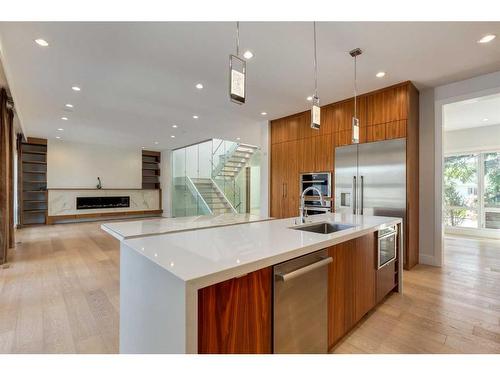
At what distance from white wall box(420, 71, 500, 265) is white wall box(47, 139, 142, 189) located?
30.9 ft

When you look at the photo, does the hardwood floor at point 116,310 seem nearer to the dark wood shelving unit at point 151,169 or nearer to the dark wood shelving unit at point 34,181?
the dark wood shelving unit at point 34,181

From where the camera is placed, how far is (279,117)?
5375 millimetres

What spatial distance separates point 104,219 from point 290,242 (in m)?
9.58

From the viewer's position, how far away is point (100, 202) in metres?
8.92

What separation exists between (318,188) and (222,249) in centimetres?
341

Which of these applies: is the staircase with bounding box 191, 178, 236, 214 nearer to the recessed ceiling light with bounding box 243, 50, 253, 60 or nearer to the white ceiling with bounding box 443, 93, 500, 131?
the recessed ceiling light with bounding box 243, 50, 253, 60

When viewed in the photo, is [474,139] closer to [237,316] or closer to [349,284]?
[349,284]

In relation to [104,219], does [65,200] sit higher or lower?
higher

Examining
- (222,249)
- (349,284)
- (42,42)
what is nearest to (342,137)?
(349,284)
